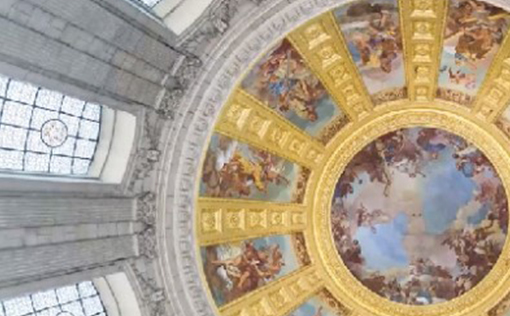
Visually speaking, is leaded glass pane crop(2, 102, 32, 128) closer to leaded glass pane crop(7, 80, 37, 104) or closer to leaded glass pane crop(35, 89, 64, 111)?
leaded glass pane crop(7, 80, 37, 104)

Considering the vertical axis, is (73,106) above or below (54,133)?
above

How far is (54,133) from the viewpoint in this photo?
17547 millimetres

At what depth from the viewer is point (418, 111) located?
72.9 ft

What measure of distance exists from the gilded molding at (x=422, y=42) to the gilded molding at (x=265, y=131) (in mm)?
2713

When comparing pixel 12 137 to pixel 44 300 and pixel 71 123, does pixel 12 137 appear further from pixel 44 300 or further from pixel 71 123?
pixel 44 300

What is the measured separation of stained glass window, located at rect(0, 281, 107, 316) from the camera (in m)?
17.2

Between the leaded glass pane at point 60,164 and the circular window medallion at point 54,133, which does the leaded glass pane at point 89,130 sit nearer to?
the circular window medallion at point 54,133

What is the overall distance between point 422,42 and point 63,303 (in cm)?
917

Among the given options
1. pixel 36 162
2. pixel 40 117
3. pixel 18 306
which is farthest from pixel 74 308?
pixel 40 117

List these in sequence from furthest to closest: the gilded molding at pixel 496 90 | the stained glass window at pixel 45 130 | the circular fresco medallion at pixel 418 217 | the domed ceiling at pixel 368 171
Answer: the circular fresco medallion at pixel 418 217 → the gilded molding at pixel 496 90 → the domed ceiling at pixel 368 171 → the stained glass window at pixel 45 130

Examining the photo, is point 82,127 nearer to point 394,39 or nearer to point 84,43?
point 84,43

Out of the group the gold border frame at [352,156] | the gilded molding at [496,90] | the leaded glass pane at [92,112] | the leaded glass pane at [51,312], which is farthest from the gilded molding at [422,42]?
the leaded glass pane at [51,312]

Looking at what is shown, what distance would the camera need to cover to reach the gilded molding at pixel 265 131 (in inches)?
784

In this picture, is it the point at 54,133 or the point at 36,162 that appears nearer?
the point at 36,162
